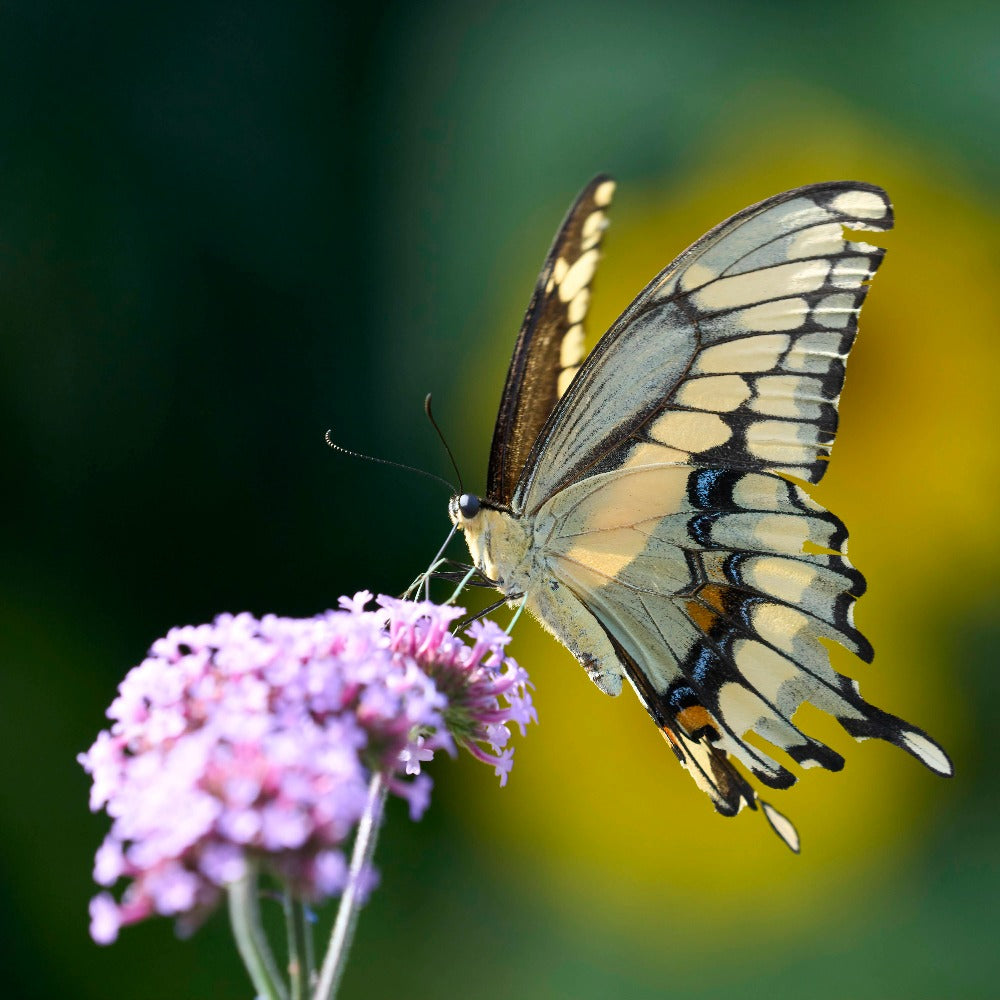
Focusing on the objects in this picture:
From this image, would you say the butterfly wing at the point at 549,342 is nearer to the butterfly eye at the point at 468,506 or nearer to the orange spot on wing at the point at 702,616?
the butterfly eye at the point at 468,506

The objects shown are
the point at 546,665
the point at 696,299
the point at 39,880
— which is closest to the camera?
the point at 696,299

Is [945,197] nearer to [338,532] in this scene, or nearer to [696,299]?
[696,299]

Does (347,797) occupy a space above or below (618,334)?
below

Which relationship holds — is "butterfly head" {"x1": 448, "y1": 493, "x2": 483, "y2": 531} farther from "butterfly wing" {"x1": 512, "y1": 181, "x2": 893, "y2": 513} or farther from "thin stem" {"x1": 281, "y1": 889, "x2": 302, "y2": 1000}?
Answer: "thin stem" {"x1": 281, "y1": 889, "x2": 302, "y2": 1000}

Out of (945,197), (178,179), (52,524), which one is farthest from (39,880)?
(945,197)

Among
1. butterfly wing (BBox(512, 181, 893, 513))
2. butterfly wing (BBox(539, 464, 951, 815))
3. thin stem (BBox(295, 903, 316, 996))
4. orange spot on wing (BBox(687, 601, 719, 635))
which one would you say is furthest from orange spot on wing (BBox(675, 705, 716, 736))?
thin stem (BBox(295, 903, 316, 996))

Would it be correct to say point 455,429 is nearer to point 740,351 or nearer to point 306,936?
point 740,351
